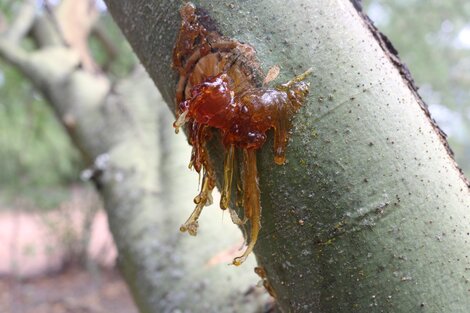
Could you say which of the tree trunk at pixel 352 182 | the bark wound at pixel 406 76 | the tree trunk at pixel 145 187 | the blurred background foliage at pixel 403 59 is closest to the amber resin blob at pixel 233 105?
the tree trunk at pixel 352 182

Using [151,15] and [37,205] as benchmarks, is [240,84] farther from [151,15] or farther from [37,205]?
[37,205]

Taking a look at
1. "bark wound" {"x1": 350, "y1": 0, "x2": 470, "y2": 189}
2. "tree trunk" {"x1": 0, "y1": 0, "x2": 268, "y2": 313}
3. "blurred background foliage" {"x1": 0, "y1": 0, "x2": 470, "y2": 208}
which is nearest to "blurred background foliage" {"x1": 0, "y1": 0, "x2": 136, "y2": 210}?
"blurred background foliage" {"x1": 0, "y1": 0, "x2": 470, "y2": 208}

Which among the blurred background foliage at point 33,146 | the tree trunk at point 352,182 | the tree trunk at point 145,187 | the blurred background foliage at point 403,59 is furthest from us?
the blurred background foliage at point 33,146

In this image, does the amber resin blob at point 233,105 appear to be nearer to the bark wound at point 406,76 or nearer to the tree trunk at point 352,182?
the tree trunk at point 352,182

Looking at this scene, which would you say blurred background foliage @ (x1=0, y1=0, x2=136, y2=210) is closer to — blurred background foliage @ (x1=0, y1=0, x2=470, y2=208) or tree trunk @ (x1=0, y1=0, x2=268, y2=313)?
blurred background foliage @ (x1=0, y1=0, x2=470, y2=208)

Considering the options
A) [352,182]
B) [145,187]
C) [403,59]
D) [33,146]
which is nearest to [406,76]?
[352,182]

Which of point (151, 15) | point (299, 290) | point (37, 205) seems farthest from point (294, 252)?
point (37, 205)
